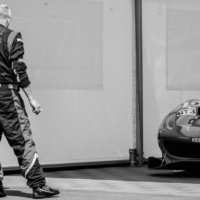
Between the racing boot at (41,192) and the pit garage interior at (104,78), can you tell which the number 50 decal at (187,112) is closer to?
the pit garage interior at (104,78)

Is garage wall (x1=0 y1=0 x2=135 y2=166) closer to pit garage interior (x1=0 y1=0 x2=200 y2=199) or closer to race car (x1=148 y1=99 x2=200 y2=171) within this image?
pit garage interior (x1=0 y1=0 x2=200 y2=199)

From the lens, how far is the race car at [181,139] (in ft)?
23.9

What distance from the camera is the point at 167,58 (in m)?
9.34

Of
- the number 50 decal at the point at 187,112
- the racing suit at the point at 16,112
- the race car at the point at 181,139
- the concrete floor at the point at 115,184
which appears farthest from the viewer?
the number 50 decal at the point at 187,112

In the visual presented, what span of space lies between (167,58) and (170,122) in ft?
6.29

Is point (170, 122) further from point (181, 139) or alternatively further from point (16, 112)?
point (16, 112)

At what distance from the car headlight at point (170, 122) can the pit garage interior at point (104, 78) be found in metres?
0.57

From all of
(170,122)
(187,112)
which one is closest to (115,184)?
(170,122)

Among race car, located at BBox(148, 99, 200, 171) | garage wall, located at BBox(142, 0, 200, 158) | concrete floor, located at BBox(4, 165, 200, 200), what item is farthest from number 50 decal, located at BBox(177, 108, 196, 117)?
garage wall, located at BBox(142, 0, 200, 158)

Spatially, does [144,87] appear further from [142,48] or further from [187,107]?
[187,107]

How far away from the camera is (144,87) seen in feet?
30.2

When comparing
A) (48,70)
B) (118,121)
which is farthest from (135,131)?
(48,70)

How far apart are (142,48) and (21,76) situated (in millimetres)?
3758

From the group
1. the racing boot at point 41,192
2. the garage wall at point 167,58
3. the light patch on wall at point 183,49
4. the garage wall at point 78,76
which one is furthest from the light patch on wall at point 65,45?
the racing boot at point 41,192
